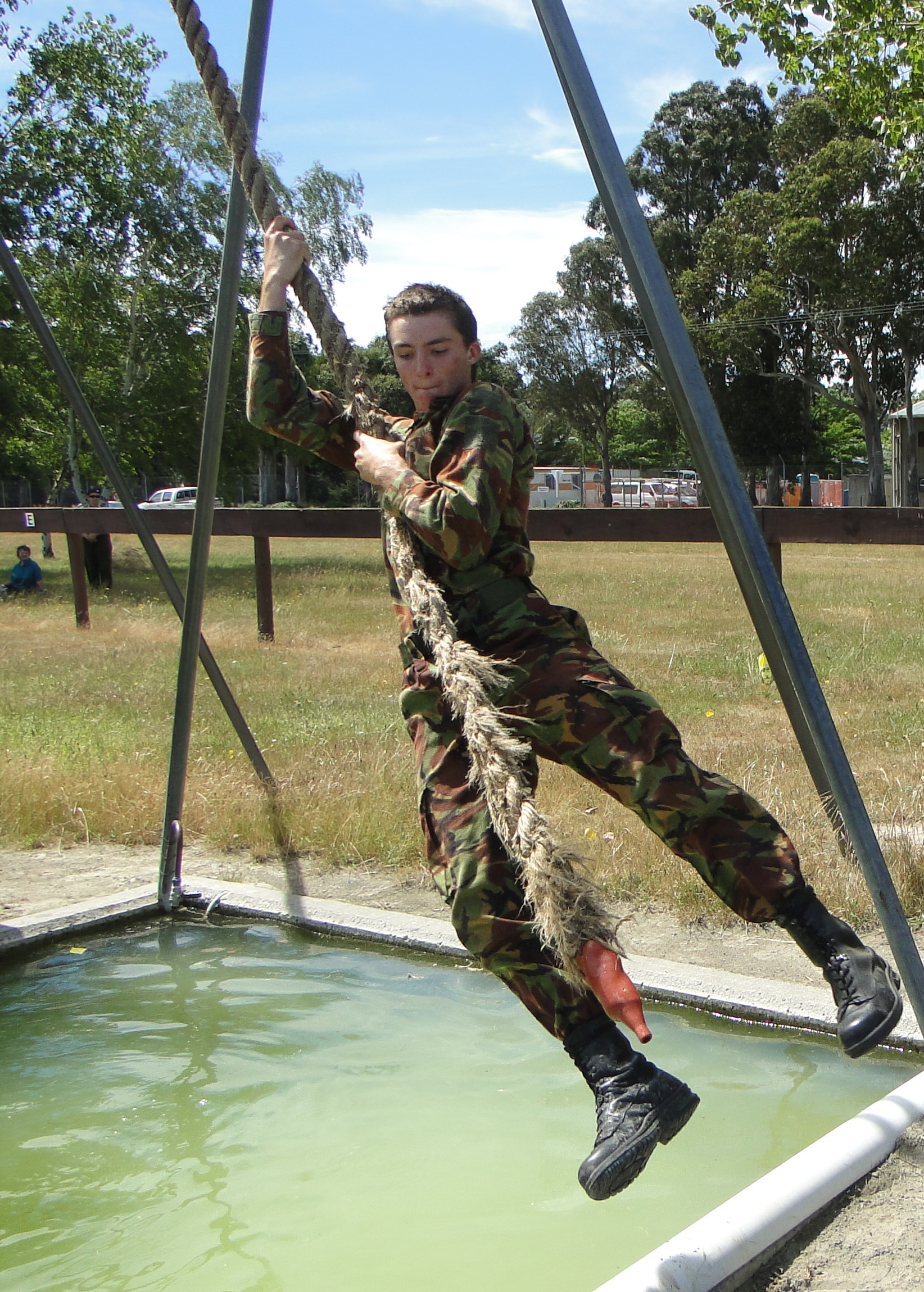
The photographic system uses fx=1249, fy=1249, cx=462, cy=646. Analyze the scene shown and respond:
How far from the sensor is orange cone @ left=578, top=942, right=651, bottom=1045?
2129 millimetres

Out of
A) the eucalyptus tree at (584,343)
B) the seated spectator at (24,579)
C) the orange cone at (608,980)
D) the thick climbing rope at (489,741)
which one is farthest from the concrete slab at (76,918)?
the eucalyptus tree at (584,343)

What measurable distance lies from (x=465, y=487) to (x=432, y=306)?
48 cm

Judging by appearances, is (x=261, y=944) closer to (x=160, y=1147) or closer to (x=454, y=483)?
(x=160, y=1147)

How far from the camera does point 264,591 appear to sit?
11.3 m

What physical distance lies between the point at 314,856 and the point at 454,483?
2900mm

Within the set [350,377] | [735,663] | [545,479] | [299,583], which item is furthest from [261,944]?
[545,479]

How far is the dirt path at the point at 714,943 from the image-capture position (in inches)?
84.5

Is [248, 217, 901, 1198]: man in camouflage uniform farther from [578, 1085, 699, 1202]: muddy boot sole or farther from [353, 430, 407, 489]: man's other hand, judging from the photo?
[578, 1085, 699, 1202]: muddy boot sole

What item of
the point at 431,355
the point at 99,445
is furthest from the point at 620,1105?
the point at 99,445

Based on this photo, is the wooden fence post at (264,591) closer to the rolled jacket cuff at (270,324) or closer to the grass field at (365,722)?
the grass field at (365,722)

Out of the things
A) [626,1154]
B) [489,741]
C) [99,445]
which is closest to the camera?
[626,1154]

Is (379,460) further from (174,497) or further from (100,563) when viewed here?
(174,497)

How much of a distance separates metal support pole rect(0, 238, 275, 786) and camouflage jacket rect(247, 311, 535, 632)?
1.59 metres

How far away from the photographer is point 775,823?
2609 millimetres
